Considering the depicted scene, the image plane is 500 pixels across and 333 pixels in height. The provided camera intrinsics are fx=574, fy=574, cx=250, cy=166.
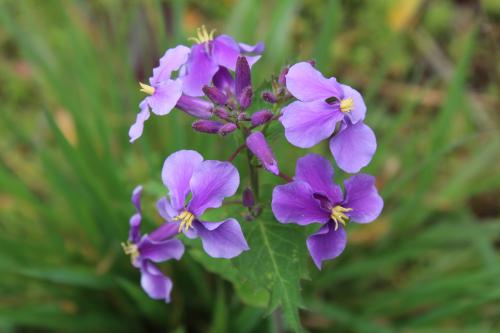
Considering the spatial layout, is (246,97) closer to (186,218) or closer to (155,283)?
(186,218)

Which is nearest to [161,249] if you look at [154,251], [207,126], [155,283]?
[154,251]

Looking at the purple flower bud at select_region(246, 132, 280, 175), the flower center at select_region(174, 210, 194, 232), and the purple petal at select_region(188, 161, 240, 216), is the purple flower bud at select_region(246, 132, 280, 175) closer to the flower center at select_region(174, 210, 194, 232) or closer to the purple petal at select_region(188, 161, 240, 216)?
the purple petal at select_region(188, 161, 240, 216)

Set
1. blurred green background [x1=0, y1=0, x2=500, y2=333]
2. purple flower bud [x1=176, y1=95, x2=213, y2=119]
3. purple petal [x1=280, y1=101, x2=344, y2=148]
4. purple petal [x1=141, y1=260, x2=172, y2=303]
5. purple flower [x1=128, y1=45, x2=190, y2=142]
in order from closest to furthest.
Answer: purple petal [x1=280, y1=101, x2=344, y2=148] → purple flower [x1=128, y1=45, x2=190, y2=142] → purple flower bud [x1=176, y1=95, x2=213, y2=119] → purple petal [x1=141, y1=260, x2=172, y2=303] → blurred green background [x1=0, y1=0, x2=500, y2=333]

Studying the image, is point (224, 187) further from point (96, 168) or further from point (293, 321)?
point (96, 168)

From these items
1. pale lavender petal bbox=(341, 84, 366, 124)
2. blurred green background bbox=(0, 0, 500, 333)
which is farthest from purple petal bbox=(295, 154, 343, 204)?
blurred green background bbox=(0, 0, 500, 333)

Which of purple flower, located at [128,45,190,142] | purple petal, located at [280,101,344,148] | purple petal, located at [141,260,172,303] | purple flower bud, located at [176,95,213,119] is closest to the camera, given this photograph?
purple petal, located at [280,101,344,148]

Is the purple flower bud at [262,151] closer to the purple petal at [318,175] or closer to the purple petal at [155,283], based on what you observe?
the purple petal at [318,175]

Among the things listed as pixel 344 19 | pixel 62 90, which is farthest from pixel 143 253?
pixel 344 19
